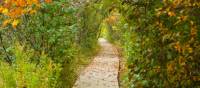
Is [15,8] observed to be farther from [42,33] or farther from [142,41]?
[142,41]

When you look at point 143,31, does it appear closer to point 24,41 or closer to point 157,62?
point 157,62

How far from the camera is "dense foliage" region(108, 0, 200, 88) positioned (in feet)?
14.8

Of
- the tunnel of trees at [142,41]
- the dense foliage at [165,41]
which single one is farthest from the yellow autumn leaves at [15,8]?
the dense foliage at [165,41]

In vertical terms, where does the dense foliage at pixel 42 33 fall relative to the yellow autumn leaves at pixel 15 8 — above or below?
below

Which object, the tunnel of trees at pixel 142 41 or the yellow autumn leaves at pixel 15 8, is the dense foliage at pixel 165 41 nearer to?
the tunnel of trees at pixel 142 41

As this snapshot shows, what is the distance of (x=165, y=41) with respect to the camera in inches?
198

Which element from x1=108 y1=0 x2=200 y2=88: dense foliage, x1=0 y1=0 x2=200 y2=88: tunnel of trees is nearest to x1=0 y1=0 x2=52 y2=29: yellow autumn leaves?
x1=0 y1=0 x2=200 y2=88: tunnel of trees

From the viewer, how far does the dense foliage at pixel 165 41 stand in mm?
4520

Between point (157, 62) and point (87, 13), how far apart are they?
650 inches

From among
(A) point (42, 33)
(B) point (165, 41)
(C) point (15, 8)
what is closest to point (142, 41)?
(B) point (165, 41)

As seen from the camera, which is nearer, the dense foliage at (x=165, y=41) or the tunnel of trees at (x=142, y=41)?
the dense foliage at (x=165, y=41)

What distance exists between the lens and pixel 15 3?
26.3 ft

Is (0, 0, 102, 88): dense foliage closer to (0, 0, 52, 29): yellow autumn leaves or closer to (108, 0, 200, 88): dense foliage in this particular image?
(0, 0, 52, 29): yellow autumn leaves

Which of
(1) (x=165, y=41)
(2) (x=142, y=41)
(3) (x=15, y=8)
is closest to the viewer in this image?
(1) (x=165, y=41)
